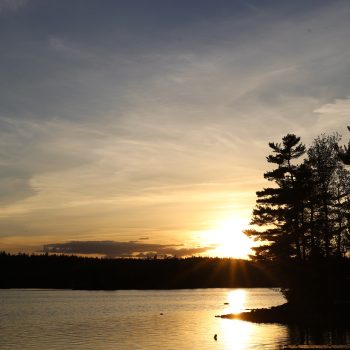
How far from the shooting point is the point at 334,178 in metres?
72.9

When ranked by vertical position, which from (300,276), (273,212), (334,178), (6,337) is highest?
(334,178)

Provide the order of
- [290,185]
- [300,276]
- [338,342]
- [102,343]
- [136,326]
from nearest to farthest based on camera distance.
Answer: [338,342] → [102,343] → [300,276] → [290,185] → [136,326]

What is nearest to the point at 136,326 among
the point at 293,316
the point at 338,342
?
the point at 293,316

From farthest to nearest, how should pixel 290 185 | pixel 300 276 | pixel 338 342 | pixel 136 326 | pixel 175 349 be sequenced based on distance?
1. pixel 136 326
2. pixel 290 185
3. pixel 300 276
4. pixel 175 349
5. pixel 338 342

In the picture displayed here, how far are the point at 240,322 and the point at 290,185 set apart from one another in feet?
61.9

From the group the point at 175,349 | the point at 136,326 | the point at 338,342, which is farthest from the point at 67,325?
the point at 338,342

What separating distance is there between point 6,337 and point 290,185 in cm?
3938

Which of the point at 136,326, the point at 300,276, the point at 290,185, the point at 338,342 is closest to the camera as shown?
the point at 338,342

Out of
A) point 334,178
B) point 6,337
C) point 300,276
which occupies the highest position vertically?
point 334,178

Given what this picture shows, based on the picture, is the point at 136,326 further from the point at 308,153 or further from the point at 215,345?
the point at 308,153

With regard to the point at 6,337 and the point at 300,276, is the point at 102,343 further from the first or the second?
the point at 300,276

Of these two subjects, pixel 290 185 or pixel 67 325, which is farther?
pixel 67 325

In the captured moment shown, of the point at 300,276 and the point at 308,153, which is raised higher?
the point at 308,153

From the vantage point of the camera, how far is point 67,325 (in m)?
82.8
